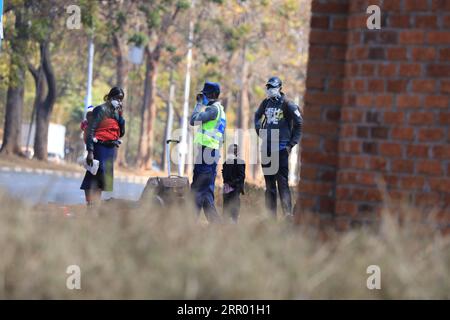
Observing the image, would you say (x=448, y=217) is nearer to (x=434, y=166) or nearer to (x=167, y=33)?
(x=434, y=166)

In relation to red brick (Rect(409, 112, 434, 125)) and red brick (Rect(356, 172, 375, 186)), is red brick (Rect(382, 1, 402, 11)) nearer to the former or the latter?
red brick (Rect(409, 112, 434, 125))

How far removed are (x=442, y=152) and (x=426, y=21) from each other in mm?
723

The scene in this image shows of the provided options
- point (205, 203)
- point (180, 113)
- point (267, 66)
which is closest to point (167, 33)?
point (267, 66)

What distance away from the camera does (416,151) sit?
6945 mm

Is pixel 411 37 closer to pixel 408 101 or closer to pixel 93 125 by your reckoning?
pixel 408 101

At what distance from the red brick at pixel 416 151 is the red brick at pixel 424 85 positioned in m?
0.31

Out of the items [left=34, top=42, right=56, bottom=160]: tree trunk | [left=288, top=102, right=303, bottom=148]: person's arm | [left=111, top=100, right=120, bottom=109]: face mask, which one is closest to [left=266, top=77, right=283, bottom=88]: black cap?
[left=288, top=102, right=303, bottom=148]: person's arm

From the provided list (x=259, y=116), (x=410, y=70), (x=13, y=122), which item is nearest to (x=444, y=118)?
(x=410, y=70)

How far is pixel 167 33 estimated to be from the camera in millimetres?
54312

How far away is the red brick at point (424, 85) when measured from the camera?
6922 mm

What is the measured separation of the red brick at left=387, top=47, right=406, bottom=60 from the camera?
6969 millimetres

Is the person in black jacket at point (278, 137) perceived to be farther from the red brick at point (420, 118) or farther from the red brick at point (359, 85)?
the red brick at point (420, 118)
